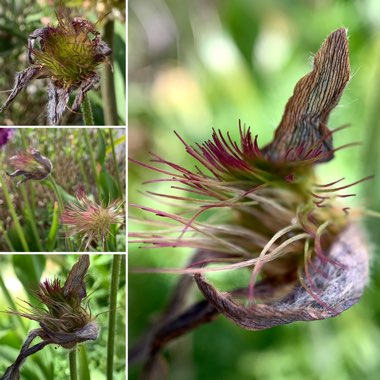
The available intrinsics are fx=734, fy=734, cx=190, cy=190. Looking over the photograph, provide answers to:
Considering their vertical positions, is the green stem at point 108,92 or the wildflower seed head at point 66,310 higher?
the green stem at point 108,92

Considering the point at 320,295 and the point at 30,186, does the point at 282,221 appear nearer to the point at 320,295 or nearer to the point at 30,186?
the point at 320,295

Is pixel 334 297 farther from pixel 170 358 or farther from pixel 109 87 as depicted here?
pixel 170 358

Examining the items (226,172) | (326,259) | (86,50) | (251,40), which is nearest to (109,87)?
(86,50)

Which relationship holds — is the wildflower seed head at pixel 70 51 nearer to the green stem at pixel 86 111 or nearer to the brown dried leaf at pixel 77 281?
the green stem at pixel 86 111

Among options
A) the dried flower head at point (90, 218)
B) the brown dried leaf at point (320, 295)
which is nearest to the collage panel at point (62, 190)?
the dried flower head at point (90, 218)

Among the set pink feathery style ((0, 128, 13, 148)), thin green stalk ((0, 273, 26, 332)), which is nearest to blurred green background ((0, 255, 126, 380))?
thin green stalk ((0, 273, 26, 332))

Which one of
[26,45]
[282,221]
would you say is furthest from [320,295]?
[26,45]

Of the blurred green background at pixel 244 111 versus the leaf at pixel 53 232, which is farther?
the blurred green background at pixel 244 111
